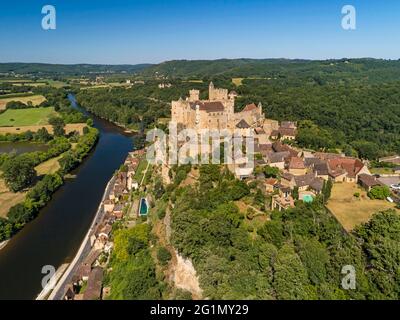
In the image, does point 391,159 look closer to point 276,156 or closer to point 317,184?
point 276,156

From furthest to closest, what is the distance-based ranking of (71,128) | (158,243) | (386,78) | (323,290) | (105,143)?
(386,78) → (71,128) → (105,143) → (158,243) → (323,290)

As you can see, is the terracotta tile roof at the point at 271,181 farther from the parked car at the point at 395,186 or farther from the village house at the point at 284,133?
the village house at the point at 284,133

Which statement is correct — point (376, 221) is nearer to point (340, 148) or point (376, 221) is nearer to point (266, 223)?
point (266, 223)

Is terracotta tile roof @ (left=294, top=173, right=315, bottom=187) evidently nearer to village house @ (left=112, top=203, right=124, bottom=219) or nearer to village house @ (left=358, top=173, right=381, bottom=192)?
village house @ (left=358, top=173, right=381, bottom=192)

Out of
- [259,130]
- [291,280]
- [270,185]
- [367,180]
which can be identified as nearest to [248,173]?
[270,185]

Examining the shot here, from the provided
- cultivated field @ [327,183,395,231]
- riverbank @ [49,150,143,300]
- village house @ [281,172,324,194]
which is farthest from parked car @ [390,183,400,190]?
riverbank @ [49,150,143,300]
